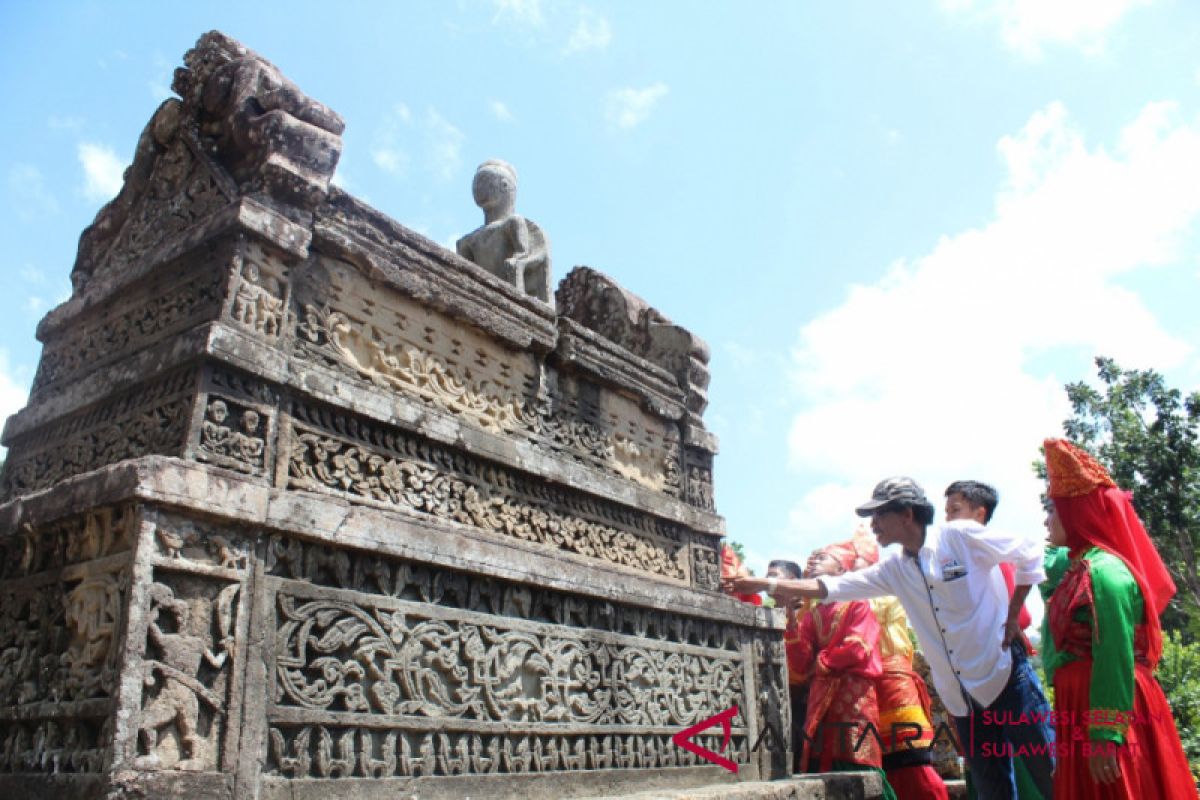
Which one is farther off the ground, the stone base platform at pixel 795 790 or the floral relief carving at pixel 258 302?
the floral relief carving at pixel 258 302

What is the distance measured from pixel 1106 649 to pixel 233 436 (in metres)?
3.03

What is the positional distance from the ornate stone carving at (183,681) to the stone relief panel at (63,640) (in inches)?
3.7

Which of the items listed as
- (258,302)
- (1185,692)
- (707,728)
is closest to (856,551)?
(707,728)

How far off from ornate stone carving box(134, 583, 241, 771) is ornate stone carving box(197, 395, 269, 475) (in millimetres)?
432

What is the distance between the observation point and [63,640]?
2.54m

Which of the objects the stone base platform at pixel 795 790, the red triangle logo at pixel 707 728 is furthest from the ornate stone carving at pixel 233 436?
the red triangle logo at pixel 707 728

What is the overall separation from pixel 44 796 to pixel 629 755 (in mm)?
2187

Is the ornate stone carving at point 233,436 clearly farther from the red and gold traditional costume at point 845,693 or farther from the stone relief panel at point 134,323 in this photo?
the red and gold traditional costume at point 845,693

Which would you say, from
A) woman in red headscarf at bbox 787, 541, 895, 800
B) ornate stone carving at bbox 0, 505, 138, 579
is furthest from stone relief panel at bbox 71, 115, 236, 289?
woman in red headscarf at bbox 787, 541, 895, 800

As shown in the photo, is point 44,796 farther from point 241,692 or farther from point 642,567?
point 642,567

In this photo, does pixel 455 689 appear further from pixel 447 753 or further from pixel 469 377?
pixel 469 377

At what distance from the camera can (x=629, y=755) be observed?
3691mm

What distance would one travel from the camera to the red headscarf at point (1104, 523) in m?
3.17

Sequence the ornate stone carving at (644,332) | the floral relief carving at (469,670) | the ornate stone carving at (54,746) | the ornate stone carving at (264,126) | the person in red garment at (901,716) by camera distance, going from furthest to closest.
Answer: the ornate stone carving at (644,332), the person in red garment at (901,716), the ornate stone carving at (264,126), the floral relief carving at (469,670), the ornate stone carving at (54,746)
